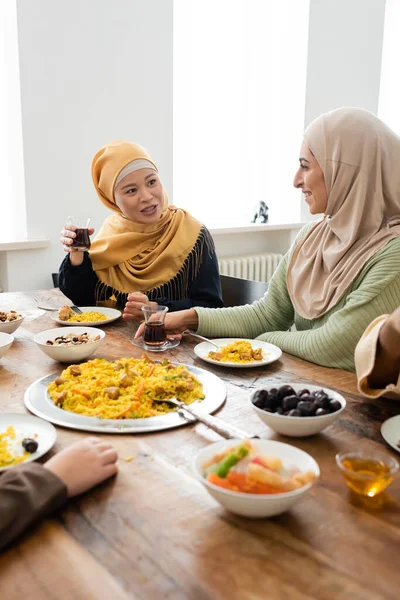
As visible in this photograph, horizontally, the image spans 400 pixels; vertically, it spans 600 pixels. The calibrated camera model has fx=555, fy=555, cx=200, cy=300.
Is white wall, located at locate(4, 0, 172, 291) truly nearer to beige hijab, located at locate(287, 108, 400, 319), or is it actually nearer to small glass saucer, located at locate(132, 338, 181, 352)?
small glass saucer, located at locate(132, 338, 181, 352)

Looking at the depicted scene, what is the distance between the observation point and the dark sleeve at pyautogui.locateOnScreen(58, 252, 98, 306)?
246 cm

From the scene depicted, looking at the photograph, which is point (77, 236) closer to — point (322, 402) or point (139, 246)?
point (139, 246)

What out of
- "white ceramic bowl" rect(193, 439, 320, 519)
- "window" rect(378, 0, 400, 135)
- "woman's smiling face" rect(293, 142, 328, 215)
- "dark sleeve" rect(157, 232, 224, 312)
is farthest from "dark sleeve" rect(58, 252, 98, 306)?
"window" rect(378, 0, 400, 135)

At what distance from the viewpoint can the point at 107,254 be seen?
249 cm

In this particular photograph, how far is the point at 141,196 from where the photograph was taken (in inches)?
93.2

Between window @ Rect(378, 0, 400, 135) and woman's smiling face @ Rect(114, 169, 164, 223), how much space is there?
155 inches

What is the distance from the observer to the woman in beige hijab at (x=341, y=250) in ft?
5.41

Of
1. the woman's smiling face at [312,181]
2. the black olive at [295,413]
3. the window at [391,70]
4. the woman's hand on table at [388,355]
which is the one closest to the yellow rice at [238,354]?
the woman's hand on table at [388,355]

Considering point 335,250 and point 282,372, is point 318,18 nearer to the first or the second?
point 335,250

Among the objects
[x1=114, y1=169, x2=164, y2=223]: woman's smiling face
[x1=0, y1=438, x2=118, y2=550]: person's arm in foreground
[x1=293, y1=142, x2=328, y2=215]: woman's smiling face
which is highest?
[x1=293, y1=142, x2=328, y2=215]: woman's smiling face

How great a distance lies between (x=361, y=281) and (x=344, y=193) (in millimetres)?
307

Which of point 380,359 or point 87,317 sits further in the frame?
point 87,317

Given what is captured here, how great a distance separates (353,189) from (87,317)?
3.48 ft

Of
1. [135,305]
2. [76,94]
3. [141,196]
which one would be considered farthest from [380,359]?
[76,94]
